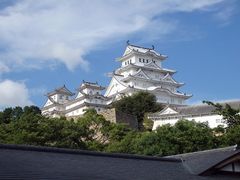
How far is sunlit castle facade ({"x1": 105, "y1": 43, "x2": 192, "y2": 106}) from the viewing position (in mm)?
58938

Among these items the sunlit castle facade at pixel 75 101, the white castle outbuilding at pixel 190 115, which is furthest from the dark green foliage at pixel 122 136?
the sunlit castle facade at pixel 75 101

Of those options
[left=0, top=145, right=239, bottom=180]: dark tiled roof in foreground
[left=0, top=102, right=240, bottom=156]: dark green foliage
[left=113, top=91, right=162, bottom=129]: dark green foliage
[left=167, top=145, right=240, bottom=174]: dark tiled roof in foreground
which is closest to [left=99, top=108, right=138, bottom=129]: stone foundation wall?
[left=113, top=91, right=162, bottom=129]: dark green foliage

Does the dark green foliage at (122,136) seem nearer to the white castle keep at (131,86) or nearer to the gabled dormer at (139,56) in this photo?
the white castle keep at (131,86)

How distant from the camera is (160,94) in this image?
58.8 meters

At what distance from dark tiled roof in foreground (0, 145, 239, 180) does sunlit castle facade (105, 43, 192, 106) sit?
45175 millimetres

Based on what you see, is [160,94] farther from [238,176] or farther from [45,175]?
[45,175]

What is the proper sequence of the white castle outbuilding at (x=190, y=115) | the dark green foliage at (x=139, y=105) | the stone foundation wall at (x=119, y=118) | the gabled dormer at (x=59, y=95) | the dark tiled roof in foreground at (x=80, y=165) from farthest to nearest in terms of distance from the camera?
1. the gabled dormer at (x=59, y=95)
2. the dark green foliage at (x=139, y=105)
3. the white castle outbuilding at (x=190, y=115)
4. the stone foundation wall at (x=119, y=118)
5. the dark tiled roof in foreground at (x=80, y=165)

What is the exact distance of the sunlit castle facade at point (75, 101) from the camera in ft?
200

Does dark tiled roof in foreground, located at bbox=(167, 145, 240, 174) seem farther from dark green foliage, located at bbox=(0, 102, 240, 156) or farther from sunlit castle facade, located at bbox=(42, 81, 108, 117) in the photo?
sunlit castle facade, located at bbox=(42, 81, 108, 117)

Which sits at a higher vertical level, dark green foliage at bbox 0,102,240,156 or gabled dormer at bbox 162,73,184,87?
gabled dormer at bbox 162,73,184,87

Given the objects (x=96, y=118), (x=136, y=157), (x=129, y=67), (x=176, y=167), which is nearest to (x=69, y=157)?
(x=136, y=157)

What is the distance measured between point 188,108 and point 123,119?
744 centimetres

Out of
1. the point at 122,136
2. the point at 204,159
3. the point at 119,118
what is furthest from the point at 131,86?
the point at 204,159

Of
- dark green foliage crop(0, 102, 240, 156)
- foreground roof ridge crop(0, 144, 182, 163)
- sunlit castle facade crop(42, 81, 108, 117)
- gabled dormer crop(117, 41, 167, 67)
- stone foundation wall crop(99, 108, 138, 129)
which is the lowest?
foreground roof ridge crop(0, 144, 182, 163)
